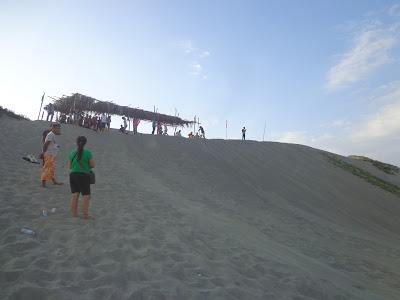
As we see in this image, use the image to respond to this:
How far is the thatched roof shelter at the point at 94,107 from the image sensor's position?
2981 centimetres

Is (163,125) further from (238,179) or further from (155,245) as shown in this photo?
(155,245)

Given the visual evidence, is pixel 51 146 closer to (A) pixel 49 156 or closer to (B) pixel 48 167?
(A) pixel 49 156

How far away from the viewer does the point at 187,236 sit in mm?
7496

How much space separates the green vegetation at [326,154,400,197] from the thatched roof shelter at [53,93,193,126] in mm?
15438

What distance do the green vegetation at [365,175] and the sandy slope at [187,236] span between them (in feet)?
14.2

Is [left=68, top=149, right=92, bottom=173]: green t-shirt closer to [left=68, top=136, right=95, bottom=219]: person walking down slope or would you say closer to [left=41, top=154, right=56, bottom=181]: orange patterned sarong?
[left=68, top=136, right=95, bottom=219]: person walking down slope

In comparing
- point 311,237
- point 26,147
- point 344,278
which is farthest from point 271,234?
point 26,147

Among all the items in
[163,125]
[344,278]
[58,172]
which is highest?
[163,125]

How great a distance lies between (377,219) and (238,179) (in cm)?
576

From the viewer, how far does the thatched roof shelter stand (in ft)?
97.8

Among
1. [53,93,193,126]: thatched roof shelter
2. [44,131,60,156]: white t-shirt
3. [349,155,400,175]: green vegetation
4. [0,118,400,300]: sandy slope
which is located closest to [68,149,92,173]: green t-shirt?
[0,118,400,300]: sandy slope

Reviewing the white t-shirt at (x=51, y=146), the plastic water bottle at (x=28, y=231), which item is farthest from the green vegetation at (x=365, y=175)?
the plastic water bottle at (x=28, y=231)

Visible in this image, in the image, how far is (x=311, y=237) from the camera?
10430 millimetres

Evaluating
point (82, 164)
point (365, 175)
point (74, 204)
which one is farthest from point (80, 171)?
point (365, 175)
